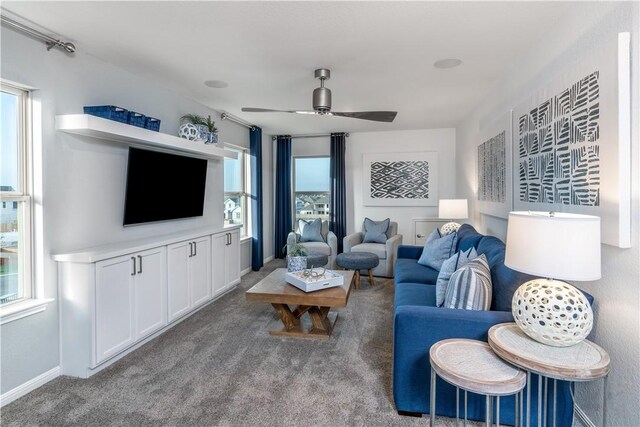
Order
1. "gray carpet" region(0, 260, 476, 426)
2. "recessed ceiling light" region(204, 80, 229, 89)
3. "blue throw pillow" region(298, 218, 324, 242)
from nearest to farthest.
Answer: "gray carpet" region(0, 260, 476, 426)
"recessed ceiling light" region(204, 80, 229, 89)
"blue throw pillow" region(298, 218, 324, 242)

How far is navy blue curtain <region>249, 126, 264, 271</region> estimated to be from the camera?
18.0ft

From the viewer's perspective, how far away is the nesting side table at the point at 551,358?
1.34 m

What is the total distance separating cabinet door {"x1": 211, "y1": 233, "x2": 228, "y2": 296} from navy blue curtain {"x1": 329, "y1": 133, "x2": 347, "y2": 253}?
2.50 meters

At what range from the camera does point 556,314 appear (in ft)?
4.80

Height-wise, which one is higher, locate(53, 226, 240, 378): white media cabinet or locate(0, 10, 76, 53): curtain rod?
locate(0, 10, 76, 53): curtain rod

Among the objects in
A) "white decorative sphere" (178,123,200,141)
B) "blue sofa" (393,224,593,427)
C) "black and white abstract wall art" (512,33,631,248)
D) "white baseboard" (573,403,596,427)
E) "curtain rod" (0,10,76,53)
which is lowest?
"white baseboard" (573,403,596,427)

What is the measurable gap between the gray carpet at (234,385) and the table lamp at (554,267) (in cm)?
84

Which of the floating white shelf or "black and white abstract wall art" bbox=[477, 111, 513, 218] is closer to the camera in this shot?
the floating white shelf

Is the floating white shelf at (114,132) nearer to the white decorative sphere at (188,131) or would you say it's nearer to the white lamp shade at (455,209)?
the white decorative sphere at (188,131)

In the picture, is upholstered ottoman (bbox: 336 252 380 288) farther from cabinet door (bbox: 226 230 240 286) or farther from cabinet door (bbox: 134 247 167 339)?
cabinet door (bbox: 134 247 167 339)

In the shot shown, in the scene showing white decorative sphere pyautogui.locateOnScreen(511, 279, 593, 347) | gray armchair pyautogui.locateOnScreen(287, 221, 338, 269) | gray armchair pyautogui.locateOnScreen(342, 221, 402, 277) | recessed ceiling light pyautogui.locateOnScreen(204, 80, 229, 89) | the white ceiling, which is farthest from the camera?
gray armchair pyautogui.locateOnScreen(287, 221, 338, 269)

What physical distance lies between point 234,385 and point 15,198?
75.2 inches

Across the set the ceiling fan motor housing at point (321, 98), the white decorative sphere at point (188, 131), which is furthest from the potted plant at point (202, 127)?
the ceiling fan motor housing at point (321, 98)

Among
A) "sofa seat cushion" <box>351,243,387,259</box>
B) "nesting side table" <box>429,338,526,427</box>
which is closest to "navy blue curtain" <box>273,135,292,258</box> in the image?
"sofa seat cushion" <box>351,243,387,259</box>
